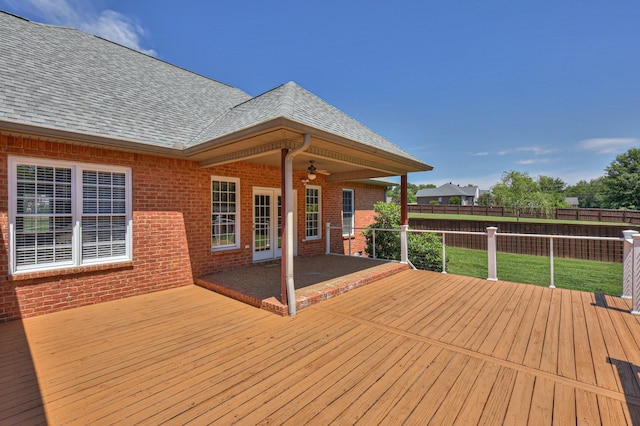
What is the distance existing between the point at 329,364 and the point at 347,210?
881 cm

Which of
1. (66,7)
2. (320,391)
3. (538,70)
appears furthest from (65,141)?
(538,70)

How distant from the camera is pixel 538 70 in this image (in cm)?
1080

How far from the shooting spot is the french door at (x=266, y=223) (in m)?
7.60

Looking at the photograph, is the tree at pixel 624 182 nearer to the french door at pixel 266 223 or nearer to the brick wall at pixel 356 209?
the brick wall at pixel 356 209

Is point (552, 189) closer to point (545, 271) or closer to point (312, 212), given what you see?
point (545, 271)

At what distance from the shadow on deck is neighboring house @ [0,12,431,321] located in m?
0.70

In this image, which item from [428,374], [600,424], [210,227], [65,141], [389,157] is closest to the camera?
[600,424]

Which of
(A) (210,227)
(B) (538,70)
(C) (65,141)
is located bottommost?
(A) (210,227)

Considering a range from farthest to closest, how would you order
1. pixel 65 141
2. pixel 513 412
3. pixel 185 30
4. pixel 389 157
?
1. pixel 185 30
2. pixel 389 157
3. pixel 65 141
4. pixel 513 412

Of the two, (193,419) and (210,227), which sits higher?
(210,227)

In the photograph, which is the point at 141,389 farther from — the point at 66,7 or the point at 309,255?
the point at 66,7

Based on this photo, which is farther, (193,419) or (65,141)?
(65,141)

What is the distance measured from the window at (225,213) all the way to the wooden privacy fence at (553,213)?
2976cm

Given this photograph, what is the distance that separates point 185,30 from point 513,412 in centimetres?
A: 1155
